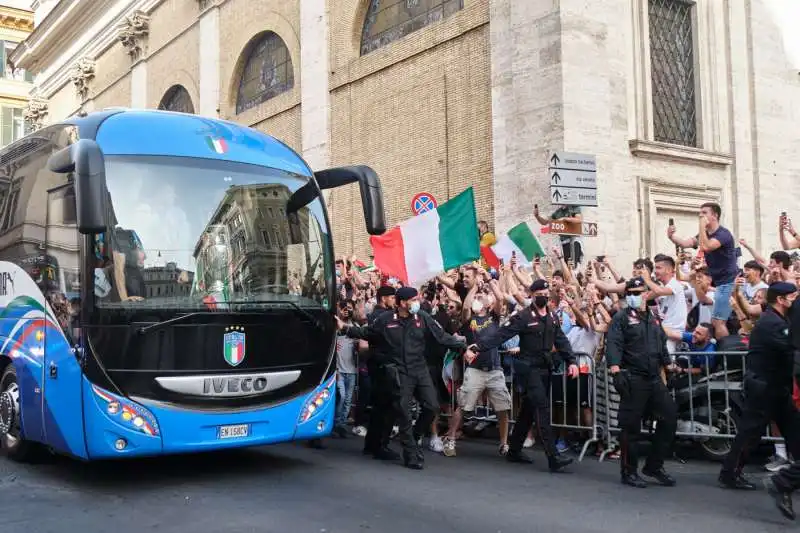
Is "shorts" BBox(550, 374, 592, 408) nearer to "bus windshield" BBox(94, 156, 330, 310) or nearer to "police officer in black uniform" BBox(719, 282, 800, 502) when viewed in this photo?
"police officer in black uniform" BBox(719, 282, 800, 502)

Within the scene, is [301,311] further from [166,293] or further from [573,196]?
[573,196]

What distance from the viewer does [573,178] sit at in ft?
44.3

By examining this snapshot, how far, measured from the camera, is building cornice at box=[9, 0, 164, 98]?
127 feet

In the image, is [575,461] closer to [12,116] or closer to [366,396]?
[366,396]

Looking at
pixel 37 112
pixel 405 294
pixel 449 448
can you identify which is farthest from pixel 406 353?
pixel 37 112

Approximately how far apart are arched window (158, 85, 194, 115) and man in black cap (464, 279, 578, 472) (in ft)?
84.9

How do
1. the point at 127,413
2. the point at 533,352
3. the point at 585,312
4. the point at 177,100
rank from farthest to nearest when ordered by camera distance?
the point at 177,100, the point at 585,312, the point at 533,352, the point at 127,413

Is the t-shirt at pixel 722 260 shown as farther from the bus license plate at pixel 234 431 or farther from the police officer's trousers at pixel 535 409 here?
the bus license plate at pixel 234 431

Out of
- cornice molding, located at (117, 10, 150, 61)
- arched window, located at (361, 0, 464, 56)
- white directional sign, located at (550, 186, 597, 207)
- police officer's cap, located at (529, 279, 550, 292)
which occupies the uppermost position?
cornice molding, located at (117, 10, 150, 61)

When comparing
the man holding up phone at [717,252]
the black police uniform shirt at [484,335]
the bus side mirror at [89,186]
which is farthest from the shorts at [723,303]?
the bus side mirror at [89,186]

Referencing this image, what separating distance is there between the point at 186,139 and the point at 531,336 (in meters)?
3.91

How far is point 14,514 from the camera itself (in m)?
6.37

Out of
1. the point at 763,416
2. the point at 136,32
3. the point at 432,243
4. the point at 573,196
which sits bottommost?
the point at 763,416

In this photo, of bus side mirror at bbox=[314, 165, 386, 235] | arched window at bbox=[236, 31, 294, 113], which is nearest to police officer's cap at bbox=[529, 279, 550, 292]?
bus side mirror at bbox=[314, 165, 386, 235]
